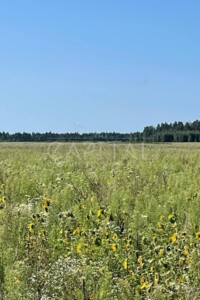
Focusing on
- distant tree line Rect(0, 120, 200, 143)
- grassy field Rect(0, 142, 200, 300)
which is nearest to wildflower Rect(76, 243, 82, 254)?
grassy field Rect(0, 142, 200, 300)

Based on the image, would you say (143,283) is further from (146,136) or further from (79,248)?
(146,136)

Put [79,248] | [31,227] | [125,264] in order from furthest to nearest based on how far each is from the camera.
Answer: [31,227] → [79,248] → [125,264]

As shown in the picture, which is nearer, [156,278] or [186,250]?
[156,278]

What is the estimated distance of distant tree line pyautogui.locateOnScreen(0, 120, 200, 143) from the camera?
228ft

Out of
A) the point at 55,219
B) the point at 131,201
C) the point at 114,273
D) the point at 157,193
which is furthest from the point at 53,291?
the point at 157,193

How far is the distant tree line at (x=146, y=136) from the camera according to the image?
2731 inches

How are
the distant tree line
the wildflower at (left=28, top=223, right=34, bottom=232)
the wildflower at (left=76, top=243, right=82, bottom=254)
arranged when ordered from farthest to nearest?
the distant tree line
the wildflower at (left=28, top=223, right=34, bottom=232)
the wildflower at (left=76, top=243, right=82, bottom=254)

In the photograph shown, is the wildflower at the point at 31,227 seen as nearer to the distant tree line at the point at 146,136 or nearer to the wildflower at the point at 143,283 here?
the wildflower at the point at 143,283

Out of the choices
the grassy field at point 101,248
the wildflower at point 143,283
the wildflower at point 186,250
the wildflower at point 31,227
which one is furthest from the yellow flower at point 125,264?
the wildflower at point 31,227

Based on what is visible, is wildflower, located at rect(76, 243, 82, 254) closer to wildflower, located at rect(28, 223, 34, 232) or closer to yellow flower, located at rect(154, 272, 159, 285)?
wildflower, located at rect(28, 223, 34, 232)

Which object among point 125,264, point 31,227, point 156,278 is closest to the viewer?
point 156,278

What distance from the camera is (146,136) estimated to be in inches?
2862

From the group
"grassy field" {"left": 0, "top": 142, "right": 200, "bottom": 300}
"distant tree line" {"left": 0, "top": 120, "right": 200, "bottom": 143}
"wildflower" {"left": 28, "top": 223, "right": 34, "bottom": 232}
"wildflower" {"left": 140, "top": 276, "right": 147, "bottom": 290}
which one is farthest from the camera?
"distant tree line" {"left": 0, "top": 120, "right": 200, "bottom": 143}

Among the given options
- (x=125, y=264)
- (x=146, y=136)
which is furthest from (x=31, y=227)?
(x=146, y=136)
